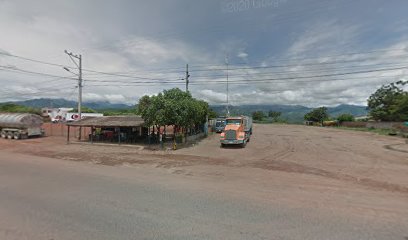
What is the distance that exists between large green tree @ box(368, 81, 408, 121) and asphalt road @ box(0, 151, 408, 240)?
65.9 metres

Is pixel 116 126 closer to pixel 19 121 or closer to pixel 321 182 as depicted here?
pixel 19 121

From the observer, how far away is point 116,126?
23.3 meters

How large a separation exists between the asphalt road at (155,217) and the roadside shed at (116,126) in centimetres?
1537

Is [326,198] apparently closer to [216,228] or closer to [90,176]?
[216,228]

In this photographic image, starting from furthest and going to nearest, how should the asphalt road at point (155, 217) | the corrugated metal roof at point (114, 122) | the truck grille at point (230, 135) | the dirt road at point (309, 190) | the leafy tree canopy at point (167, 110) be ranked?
1. the corrugated metal roof at point (114, 122)
2. the truck grille at point (230, 135)
3. the leafy tree canopy at point (167, 110)
4. the dirt road at point (309, 190)
5. the asphalt road at point (155, 217)

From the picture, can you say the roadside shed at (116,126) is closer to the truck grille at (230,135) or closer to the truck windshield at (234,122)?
the truck grille at (230,135)

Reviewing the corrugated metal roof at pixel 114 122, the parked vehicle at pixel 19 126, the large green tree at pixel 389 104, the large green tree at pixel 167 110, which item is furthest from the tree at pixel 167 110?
the large green tree at pixel 389 104

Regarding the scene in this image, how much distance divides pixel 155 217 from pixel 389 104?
77742 millimetres

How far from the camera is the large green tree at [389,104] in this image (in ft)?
179

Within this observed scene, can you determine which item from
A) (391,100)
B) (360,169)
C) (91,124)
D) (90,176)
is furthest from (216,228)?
(391,100)

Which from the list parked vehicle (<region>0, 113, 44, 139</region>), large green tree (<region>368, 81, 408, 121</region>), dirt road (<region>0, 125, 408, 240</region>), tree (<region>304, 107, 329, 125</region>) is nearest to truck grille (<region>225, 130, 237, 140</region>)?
dirt road (<region>0, 125, 408, 240</region>)

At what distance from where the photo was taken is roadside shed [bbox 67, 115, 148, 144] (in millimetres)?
23328

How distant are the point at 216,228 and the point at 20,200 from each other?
5863 millimetres

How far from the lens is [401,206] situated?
6461 mm
